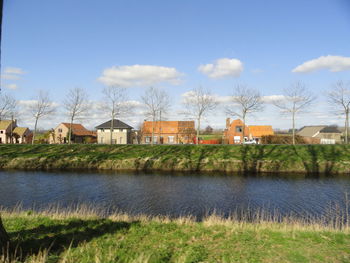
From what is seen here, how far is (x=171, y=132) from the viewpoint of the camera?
227 ft

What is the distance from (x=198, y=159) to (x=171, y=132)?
37.0 meters

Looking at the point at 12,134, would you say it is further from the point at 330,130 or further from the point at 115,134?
the point at 330,130

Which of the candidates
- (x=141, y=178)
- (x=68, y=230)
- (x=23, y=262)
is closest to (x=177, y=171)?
(x=141, y=178)

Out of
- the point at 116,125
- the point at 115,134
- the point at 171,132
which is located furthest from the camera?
the point at 171,132

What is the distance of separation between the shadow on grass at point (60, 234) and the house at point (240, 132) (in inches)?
2010

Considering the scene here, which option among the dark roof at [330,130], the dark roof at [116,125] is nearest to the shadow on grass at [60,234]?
the dark roof at [116,125]

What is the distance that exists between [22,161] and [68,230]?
30012 millimetres

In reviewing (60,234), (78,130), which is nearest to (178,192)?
(60,234)

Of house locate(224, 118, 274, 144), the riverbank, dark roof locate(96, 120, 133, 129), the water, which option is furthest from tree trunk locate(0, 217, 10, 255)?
dark roof locate(96, 120, 133, 129)

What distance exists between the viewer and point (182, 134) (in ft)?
219

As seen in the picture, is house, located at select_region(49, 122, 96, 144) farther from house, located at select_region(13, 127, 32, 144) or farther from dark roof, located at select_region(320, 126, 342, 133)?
dark roof, located at select_region(320, 126, 342, 133)

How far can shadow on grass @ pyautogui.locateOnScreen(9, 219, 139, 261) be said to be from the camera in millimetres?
6751

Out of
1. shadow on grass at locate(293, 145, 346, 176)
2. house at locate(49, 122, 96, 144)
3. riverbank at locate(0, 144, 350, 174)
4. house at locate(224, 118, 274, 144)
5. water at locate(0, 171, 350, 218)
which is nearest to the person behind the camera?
water at locate(0, 171, 350, 218)

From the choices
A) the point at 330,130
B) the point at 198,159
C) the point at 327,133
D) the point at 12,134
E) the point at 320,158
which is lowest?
the point at 198,159
